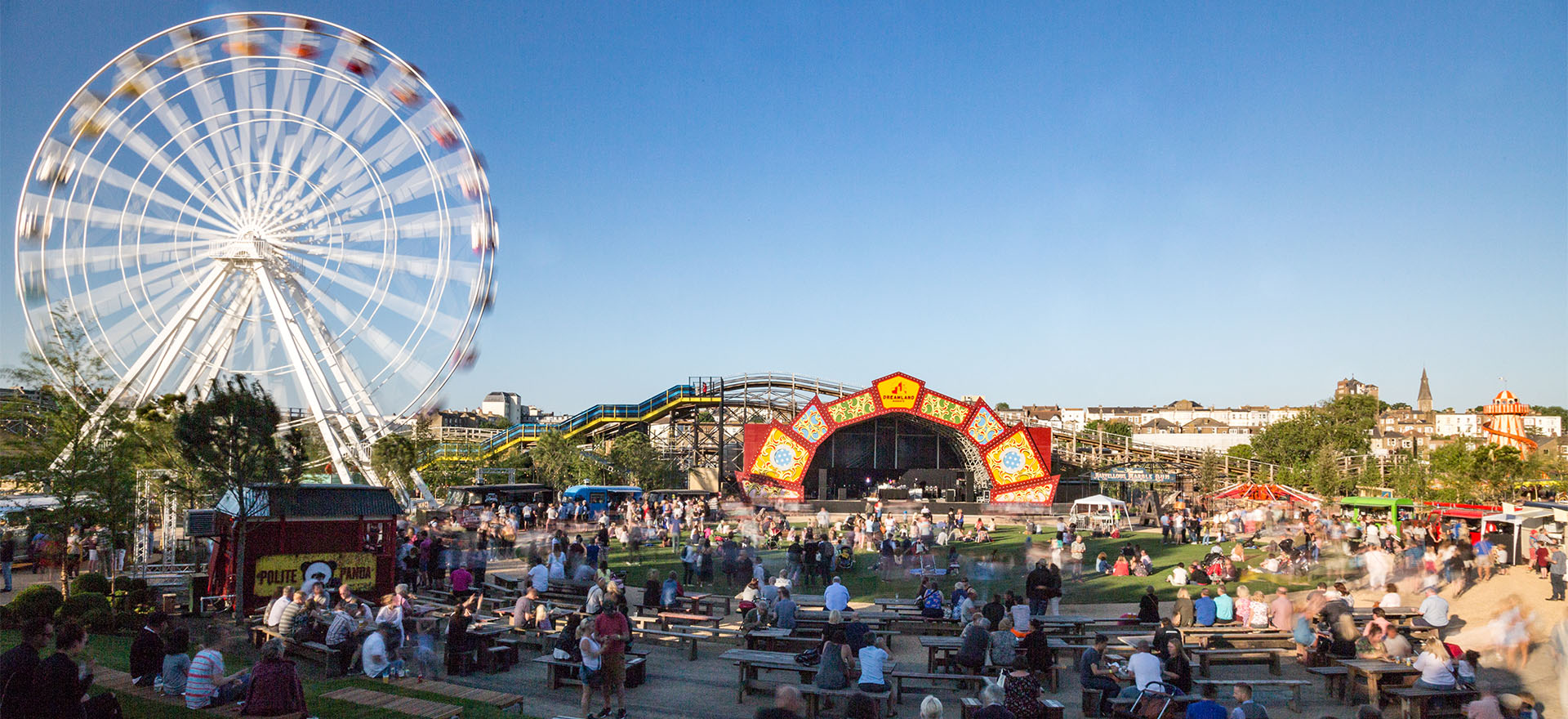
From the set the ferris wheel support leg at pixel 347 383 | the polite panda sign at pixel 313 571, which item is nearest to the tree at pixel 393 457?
the ferris wheel support leg at pixel 347 383

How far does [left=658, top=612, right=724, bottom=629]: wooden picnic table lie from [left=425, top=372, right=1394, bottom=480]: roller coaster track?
32.0 m

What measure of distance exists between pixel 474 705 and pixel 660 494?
33.7m

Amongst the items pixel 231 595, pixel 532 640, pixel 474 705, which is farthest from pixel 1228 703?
pixel 231 595

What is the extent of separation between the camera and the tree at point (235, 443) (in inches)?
556

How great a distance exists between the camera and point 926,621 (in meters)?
14.7

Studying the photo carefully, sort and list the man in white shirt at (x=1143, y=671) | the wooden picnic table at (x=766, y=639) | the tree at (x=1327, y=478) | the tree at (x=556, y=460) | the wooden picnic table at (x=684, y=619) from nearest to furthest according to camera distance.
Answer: the man in white shirt at (x=1143, y=671)
the wooden picnic table at (x=766, y=639)
the wooden picnic table at (x=684, y=619)
the tree at (x=1327, y=478)
the tree at (x=556, y=460)

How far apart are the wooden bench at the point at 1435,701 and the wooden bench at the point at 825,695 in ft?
16.5

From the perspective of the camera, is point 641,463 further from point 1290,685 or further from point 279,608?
point 1290,685

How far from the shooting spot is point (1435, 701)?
32.4ft

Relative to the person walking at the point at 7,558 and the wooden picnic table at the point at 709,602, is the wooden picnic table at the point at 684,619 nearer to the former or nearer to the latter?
the wooden picnic table at the point at 709,602

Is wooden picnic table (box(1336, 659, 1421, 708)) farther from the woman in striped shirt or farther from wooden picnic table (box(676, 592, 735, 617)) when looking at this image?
the woman in striped shirt

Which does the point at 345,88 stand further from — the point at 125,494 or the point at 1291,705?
the point at 1291,705

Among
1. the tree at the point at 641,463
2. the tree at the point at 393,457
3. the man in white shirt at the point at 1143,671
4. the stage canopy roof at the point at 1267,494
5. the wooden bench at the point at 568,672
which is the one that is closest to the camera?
the man in white shirt at the point at 1143,671

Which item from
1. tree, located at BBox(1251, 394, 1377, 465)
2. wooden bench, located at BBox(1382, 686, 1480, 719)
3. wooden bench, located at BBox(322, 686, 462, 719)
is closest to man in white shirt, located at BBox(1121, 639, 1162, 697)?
wooden bench, located at BBox(1382, 686, 1480, 719)
